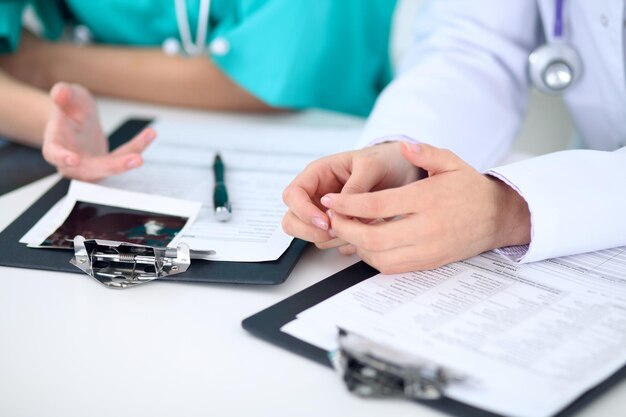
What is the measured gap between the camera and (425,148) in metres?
0.63

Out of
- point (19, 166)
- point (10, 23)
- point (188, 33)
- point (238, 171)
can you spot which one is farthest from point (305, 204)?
point (10, 23)

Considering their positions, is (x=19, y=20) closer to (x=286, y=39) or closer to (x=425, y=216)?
(x=286, y=39)

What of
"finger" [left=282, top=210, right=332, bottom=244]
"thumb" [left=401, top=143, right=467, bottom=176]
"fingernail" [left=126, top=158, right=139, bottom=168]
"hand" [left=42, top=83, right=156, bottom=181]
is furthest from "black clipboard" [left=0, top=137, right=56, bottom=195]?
"thumb" [left=401, top=143, right=467, bottom=176]

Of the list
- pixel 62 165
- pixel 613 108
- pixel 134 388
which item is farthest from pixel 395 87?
pixel 134 388

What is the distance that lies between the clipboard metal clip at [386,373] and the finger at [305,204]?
0.15m

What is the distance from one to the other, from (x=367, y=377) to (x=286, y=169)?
43cm

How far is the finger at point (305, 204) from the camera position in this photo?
0.64m

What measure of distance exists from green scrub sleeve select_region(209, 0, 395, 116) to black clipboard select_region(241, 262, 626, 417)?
0.53 m

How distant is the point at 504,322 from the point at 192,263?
0.28m

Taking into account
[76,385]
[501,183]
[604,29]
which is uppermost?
[604,29]

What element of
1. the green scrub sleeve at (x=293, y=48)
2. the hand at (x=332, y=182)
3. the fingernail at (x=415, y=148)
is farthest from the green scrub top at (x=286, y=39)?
the fingernail at (x=415, y=148)

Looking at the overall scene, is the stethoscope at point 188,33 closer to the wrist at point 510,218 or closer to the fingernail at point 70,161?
the fingernail at point 70,161

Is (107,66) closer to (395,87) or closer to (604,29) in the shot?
(395,87)

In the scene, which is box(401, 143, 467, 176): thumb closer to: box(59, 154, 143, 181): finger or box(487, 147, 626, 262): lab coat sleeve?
box(487, 147, 626, 262): lab coat sleeve
